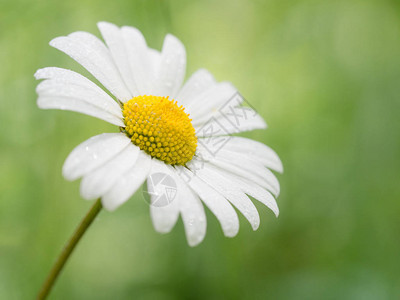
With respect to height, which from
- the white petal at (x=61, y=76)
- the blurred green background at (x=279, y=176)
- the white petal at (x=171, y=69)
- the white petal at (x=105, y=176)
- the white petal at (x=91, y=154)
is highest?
the white petal at (x=61, y=76)

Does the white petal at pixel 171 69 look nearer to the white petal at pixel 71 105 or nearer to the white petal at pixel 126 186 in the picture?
the white petal at pixel 71 105

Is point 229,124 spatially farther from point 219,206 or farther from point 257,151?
point 219,206

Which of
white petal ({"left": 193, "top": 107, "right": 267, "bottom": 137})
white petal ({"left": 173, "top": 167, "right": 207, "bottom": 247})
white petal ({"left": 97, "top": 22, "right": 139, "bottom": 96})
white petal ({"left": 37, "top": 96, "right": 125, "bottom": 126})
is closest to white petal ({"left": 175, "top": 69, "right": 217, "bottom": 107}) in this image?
white petal ({"left": 193, "top": 107, "right": 267, "bottom": 137})

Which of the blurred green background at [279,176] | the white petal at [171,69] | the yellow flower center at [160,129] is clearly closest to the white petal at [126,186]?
the yellow flower center at [160,129]

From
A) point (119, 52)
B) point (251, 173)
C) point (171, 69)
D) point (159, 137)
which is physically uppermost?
point (119, 52)

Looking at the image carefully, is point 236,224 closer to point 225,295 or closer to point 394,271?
point 225,295

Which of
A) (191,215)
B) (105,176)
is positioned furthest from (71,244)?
(191,215)
